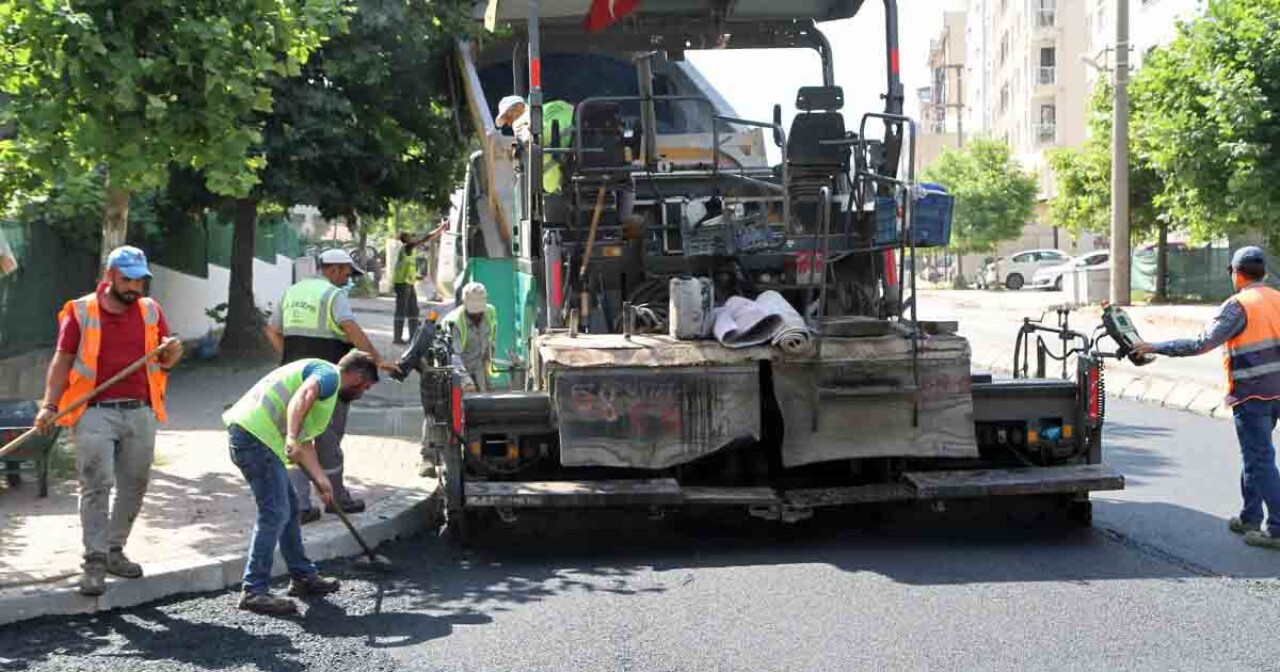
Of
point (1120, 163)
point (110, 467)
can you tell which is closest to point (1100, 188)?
point (1120, 163)

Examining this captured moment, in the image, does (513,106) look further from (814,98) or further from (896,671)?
(896,671)

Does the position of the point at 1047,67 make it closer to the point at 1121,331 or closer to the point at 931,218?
the point at 931,218

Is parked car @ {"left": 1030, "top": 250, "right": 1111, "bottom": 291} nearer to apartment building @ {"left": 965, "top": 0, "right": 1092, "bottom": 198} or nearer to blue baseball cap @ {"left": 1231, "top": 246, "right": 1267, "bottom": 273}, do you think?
apartment building @ {"left": 965, "top": 0, "right": 1092, "bottom": 198}

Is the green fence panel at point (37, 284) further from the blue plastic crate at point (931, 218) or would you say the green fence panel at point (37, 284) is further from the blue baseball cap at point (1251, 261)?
the blue baseball cap at point (1251, 261)

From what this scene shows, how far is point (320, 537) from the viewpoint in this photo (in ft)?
23.7

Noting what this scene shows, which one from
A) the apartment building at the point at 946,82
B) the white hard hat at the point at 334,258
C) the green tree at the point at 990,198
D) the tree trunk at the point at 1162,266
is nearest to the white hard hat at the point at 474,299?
the white hard hat at the point at 334,258

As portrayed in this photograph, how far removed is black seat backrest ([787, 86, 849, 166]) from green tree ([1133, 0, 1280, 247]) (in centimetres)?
1485

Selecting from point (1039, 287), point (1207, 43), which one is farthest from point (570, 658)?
point (1039, 287)

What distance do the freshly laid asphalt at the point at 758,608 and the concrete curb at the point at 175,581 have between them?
83mm

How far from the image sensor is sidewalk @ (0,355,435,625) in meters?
6.20

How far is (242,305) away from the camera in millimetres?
16609

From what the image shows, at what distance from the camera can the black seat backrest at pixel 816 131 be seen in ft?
27.5

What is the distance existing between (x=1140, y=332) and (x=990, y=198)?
86.2 ft

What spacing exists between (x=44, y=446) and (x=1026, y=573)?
5.27 m
